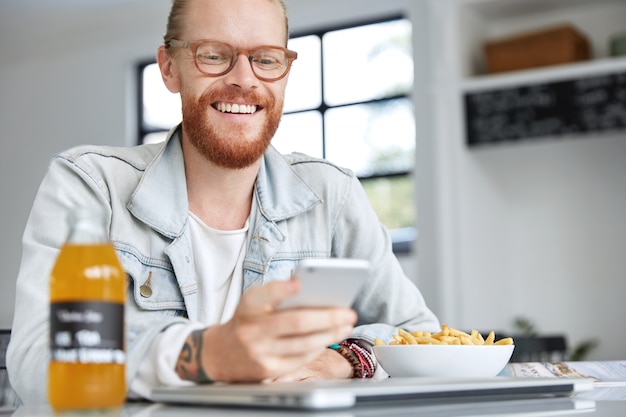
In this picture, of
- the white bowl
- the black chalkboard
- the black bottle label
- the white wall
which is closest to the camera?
the black bottle label

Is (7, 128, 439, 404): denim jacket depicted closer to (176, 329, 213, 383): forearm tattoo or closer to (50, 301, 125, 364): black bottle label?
(176, 329, 213, 383): forearm tattoo

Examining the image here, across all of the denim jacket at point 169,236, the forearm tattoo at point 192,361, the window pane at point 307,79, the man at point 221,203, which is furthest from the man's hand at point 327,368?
the window pane at point 307,79

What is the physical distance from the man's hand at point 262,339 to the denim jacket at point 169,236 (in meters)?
0.09

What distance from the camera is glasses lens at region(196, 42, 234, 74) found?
4.75 ft

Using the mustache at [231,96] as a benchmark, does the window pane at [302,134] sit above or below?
above

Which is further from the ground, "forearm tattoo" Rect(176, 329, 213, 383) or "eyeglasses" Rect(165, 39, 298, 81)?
"eyeglasses" Rect(165, 39, 298, 81)

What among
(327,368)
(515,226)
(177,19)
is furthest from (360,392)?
(515,226)

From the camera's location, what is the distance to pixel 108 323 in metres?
0.70

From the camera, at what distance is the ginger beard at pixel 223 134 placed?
1479 millimetres

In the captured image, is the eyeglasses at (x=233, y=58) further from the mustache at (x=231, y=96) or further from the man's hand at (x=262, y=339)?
the man's hand at (x=262, y=339)

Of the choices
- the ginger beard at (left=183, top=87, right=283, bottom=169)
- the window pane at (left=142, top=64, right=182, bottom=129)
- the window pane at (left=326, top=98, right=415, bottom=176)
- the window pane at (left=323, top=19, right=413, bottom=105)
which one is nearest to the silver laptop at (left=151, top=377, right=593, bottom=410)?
Answer: the ginger beard at (left=183, top=87, right=283, bottom=169)

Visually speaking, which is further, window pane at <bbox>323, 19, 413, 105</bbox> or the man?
window pane at <bbox>323, 19, 413, 105</bbox>

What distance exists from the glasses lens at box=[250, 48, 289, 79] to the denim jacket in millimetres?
196

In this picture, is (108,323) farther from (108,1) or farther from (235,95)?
(108,1)
